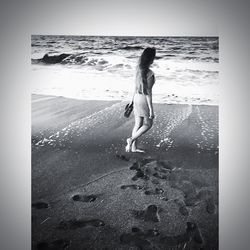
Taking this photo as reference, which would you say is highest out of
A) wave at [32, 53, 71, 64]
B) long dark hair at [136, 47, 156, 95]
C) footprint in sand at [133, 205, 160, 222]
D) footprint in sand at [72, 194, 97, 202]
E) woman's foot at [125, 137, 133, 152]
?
wave at [32, 53, 71, 64]

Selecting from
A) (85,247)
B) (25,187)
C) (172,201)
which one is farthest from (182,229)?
(25,187)

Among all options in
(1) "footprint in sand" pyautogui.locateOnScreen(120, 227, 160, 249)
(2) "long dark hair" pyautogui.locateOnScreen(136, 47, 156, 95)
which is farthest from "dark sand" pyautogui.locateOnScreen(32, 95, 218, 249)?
(2) "long dark hair" pyautogui.locateOnScreen(136, 47, 156, 95)

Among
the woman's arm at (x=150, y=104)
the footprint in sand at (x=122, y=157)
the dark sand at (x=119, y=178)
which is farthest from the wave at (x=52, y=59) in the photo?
the footprint in sand at (x=122, y=157)

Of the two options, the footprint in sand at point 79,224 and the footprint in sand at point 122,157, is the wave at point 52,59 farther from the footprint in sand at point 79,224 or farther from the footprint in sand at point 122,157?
the footprint in sand at point 79,224

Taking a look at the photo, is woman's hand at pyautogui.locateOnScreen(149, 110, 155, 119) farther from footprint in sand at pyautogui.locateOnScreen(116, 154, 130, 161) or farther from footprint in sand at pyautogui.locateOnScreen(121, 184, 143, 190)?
footprint in sand at pyautogui.locateOnScreen(121, 184, 143, 190)

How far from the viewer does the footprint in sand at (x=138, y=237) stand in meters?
2.09

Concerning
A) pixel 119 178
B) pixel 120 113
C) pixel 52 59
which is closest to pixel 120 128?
pixel 120 113

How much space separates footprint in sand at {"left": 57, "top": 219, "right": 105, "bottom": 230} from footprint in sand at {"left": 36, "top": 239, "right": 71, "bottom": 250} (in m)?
0.09

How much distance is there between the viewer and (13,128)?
86.9 inches

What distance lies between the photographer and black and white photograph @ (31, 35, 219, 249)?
2135 millimetres

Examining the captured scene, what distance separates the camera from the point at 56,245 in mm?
2125

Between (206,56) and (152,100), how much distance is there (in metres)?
0.45

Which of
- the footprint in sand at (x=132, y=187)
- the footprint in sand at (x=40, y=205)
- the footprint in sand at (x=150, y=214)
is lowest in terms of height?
the footprint in sand at (x=150, y=214)

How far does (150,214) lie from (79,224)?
448 mm
